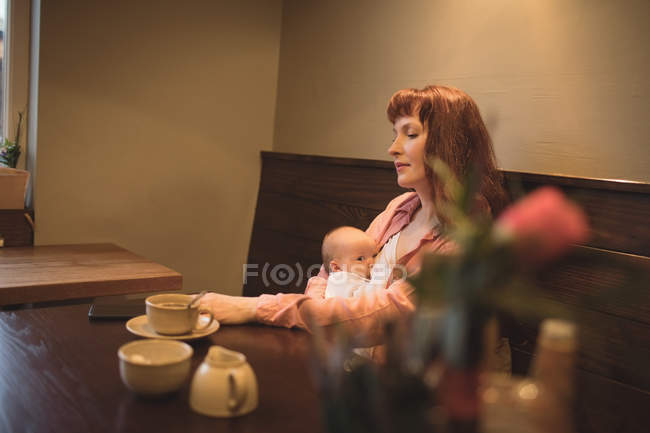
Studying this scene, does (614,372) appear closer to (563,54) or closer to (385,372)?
(563,54)

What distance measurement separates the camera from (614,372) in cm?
151

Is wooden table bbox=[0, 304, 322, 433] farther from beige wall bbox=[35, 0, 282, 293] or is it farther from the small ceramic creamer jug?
beige wall bbox=[35, 0, 282, 293]

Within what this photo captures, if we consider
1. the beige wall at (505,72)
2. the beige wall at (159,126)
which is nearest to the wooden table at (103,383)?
the beige wall at (505,72)

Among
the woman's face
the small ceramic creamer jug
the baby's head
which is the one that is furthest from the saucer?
the woman's face

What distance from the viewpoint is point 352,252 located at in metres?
1.76

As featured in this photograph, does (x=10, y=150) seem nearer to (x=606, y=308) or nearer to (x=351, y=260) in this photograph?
(x=351, y=260)

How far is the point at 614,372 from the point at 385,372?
121 centimetres

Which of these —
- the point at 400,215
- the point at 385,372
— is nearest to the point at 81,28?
the point at 400,215

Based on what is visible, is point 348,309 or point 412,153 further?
point 412,153

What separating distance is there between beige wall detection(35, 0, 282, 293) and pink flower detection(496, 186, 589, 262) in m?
2.37

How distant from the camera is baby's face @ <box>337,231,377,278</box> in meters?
1.76

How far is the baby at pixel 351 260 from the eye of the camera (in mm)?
1649

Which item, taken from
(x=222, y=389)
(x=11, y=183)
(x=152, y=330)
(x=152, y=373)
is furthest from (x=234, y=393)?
(x=11, y=183)

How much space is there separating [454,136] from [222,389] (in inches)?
41.7
